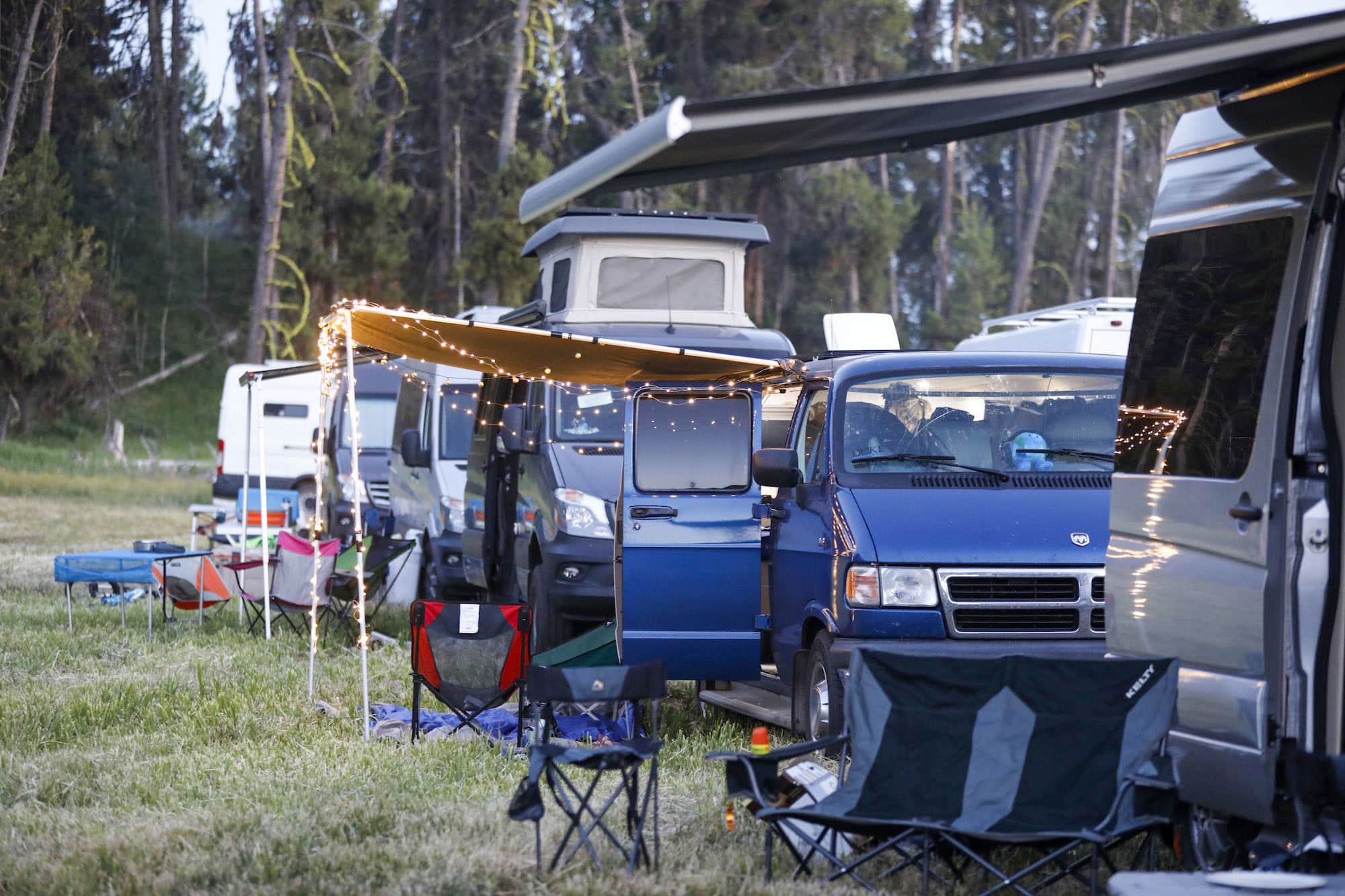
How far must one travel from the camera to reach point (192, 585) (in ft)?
38.8

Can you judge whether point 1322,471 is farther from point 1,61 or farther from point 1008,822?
point 1,61

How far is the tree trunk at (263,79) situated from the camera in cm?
2841

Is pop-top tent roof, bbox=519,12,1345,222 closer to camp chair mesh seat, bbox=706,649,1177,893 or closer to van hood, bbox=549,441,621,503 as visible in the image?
camp chair mesh seat, bbox=706,649,1177,893

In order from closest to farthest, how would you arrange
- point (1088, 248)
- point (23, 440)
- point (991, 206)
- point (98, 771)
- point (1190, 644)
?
point (1190, 644) → point (98, 771) → point (23, 440) → point (1088, 248) → point (991, 206)

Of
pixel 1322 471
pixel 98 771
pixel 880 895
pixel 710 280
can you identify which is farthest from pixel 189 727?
pixel 710 280

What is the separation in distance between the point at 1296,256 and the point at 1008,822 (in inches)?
72.3

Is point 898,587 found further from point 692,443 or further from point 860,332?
point 860,332

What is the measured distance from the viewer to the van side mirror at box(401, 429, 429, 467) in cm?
1351

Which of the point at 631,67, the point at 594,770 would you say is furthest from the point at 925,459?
the point at 631,67

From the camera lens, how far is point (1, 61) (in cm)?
2575

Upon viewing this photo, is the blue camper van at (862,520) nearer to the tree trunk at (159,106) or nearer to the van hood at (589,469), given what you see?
the van hood at (589,469)

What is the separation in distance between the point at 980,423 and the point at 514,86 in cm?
2386

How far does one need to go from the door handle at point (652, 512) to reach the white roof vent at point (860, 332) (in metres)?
5.44

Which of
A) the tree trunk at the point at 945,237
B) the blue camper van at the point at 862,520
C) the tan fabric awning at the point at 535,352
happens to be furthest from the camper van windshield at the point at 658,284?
the tree trunk at the point at 945,237
